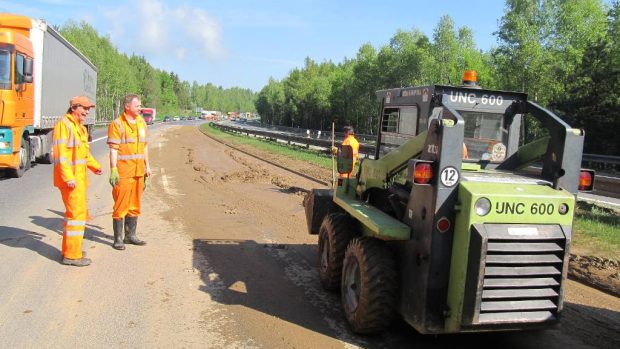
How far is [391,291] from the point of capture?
3.98m

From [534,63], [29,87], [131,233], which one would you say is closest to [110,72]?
[534,63]

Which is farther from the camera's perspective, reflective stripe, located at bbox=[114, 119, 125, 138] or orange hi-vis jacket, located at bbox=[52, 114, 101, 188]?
reflective stripe, located at bbox=[114, 119, 125, 138]

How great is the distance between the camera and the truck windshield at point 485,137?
458 centimetres

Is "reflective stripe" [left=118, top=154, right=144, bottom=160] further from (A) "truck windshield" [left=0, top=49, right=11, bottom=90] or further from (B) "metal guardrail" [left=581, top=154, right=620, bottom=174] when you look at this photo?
(B) "metal guardrail" [left=581, top=154, right=620, bottom=174]

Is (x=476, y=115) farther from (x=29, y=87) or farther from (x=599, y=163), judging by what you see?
(x=599, y=163)

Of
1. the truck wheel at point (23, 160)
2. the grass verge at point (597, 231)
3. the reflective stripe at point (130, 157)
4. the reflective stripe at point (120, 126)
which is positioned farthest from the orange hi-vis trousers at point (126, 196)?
the truck wheel at point (23, 160)

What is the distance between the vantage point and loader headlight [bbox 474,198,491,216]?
11.3ft

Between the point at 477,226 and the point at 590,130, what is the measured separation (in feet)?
92.0

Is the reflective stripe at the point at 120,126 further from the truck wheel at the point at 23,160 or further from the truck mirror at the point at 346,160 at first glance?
the truck wheel at the point at 23,160

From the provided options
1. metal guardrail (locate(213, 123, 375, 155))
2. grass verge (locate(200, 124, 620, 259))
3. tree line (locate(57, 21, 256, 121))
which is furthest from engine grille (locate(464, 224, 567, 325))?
tree line (locate(57, 21, 256, 121))

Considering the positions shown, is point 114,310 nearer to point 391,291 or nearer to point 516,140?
point 391,291

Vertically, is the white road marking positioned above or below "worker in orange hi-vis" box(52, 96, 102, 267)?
below

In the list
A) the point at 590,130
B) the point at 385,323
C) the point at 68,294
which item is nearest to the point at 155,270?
the point at 68,294

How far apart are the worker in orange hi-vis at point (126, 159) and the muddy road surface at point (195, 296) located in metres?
0.51
